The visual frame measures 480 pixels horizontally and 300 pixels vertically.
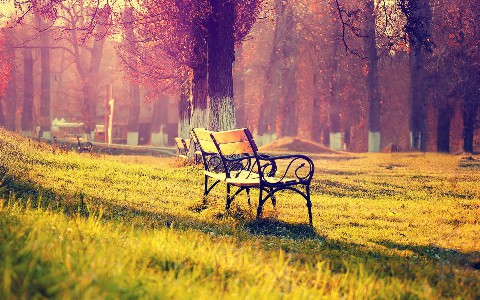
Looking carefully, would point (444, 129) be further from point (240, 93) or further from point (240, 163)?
point (240, 163)

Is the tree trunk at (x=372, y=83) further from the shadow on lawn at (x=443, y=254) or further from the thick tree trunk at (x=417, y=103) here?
the shadow on lawn at (x=443, y=254)

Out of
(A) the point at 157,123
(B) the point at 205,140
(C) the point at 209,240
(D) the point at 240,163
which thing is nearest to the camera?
(C) the point at 209,240

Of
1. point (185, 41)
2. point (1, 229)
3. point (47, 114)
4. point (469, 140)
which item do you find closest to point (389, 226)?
point (1, 229)

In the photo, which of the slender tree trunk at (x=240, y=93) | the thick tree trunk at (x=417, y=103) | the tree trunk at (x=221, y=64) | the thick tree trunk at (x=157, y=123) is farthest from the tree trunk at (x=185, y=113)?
the thick tree trunk at (x=157, y=123)

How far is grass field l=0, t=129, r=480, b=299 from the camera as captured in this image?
3.88 metres

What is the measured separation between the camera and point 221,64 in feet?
52.0

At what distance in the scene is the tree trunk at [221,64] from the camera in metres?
15.9

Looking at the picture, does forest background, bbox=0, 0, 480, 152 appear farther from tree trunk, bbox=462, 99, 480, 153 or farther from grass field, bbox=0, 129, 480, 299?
grass field, bbox=0, 129, 480, 299

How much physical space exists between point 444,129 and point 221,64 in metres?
20.8

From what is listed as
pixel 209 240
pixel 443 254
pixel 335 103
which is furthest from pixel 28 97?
pixel 443 254

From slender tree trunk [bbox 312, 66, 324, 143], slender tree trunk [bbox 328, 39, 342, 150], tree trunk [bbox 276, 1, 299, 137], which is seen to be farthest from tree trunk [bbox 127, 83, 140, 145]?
slender tree trunk [bbox 328, 39, 342, 150]

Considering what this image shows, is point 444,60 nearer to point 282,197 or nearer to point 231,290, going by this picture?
point 282,197

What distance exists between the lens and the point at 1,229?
4.76m

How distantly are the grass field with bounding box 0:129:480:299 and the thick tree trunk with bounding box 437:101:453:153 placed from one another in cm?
1978
